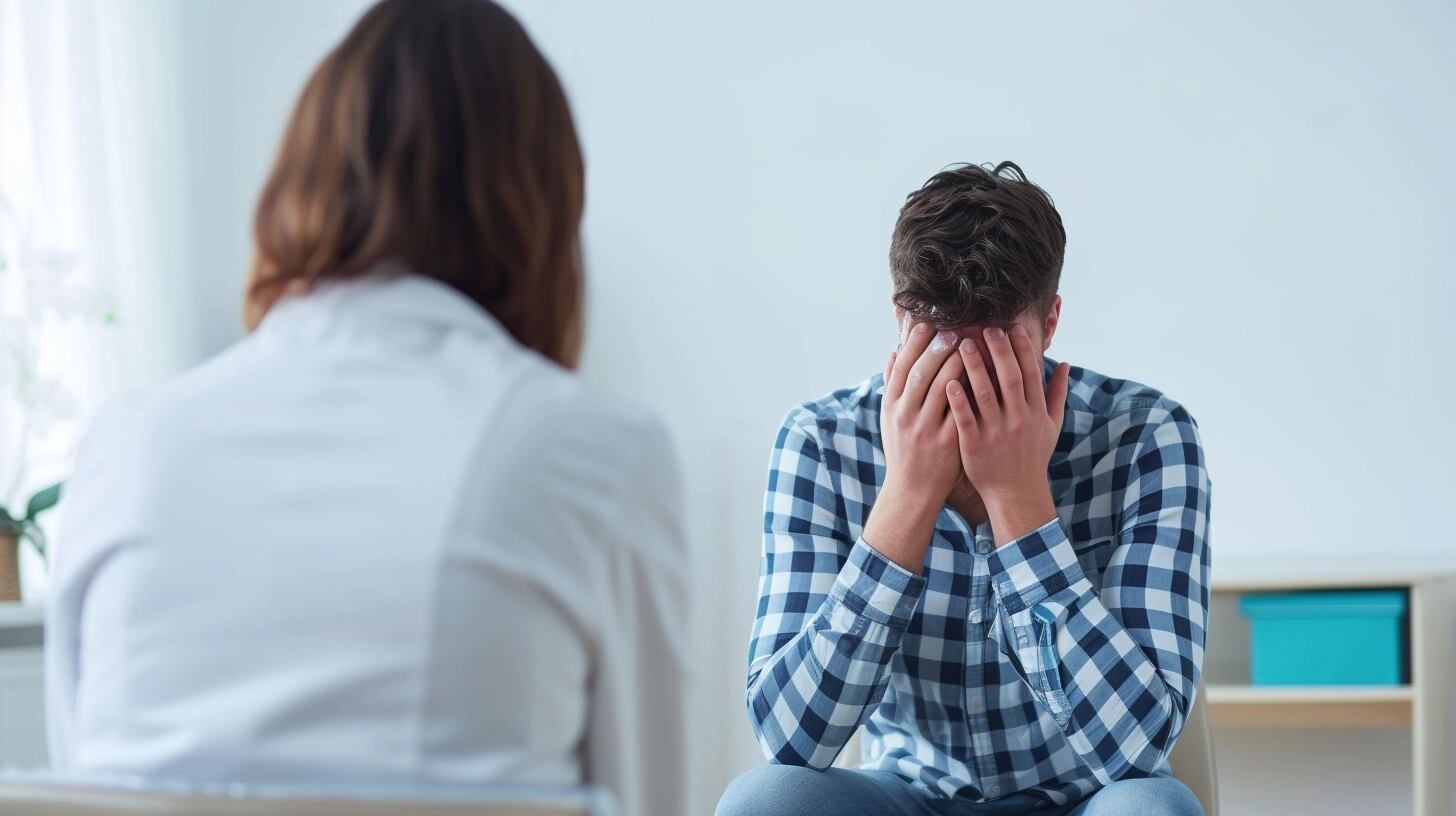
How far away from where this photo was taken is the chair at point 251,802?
564 millimetres

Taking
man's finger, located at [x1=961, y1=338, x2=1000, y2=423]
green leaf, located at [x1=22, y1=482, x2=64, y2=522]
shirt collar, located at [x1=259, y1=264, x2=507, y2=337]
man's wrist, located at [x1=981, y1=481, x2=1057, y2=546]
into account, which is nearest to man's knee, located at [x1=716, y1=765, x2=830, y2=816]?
man's wrist, located at [x1=981, y1=481, x2=1057, y2=546]

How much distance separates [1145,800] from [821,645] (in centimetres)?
32

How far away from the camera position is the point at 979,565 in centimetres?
140

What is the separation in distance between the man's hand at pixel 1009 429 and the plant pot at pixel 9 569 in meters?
1.59

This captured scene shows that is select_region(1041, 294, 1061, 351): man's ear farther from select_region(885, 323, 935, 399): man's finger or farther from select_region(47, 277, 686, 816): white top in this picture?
select_region(47, 277, 686, 816): white top

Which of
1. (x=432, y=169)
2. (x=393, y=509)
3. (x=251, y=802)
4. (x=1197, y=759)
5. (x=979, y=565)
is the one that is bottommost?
(x=1197, y=759)

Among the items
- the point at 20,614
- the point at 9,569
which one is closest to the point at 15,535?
the point at 9,569

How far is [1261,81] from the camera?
243 centimetres

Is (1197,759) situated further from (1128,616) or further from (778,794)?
(778,794)

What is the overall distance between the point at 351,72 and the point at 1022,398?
800mm

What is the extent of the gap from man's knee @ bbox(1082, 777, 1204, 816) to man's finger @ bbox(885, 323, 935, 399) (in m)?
0.45

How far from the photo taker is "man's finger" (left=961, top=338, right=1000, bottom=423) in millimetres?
1354

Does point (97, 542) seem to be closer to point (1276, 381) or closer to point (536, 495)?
point (536, 495)

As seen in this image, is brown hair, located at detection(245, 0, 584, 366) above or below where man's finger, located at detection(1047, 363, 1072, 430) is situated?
above
